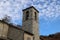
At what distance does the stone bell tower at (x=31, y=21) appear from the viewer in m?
23.7

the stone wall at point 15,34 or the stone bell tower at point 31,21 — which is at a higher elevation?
the stone bell tower at point 31,21

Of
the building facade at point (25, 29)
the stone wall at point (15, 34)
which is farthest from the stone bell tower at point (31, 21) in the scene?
the stone wall at point (15, 34)

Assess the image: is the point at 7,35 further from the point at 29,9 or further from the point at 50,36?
the point at 50,36

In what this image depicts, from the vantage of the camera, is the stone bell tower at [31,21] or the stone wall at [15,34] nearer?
the stone wall at [15,34]

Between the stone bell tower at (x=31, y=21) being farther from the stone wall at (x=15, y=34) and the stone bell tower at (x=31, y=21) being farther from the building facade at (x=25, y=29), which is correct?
the stone wall at (x=15, y=34)

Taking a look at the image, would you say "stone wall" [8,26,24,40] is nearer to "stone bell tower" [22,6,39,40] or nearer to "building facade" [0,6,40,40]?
"building facade" [0,6,40,40]

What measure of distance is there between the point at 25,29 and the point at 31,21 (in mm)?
1961

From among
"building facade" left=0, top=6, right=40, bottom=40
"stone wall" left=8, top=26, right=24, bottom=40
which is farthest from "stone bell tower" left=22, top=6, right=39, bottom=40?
"stone wall" left=8, top=26, right=24, bottom=40

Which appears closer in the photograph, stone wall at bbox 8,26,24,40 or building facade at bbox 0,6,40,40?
building facade at bbox 0,6,40,40

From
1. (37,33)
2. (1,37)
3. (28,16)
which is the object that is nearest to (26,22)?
(28,16)

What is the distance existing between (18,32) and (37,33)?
5841 mm

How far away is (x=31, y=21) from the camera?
24234 mm

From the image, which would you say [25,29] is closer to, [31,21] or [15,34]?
[31,21]

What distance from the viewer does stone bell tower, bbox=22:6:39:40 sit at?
934 inches
